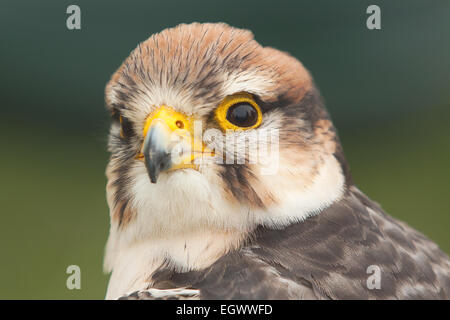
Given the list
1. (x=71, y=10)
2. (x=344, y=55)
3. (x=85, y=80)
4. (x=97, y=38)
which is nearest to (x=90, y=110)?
(x=85, y=80)

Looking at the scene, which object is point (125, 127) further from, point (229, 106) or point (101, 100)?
point (101, 100)

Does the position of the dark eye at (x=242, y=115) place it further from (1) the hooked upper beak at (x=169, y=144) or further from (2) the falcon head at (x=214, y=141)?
(1) the hooked upper beak at (x=169, y=144)

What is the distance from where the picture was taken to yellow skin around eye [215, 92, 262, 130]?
2.07 meters

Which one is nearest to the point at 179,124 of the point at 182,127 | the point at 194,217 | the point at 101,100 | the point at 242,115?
the point at 182,127

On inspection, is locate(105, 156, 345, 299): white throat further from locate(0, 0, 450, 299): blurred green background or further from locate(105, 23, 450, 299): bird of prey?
locate(0, 0, 450, 299): blurred green background

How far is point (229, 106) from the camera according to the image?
6.86ft

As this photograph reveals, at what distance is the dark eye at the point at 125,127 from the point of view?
2207 millimetres

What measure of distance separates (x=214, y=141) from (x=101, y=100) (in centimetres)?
271

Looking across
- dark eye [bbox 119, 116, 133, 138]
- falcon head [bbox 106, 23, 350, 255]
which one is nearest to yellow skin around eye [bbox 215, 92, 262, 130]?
falcon head [bbox 106, 23, 350, 255]

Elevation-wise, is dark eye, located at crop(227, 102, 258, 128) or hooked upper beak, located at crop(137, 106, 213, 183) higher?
dark eye, located at crop(227, 102, 258, 128)

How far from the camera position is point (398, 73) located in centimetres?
627

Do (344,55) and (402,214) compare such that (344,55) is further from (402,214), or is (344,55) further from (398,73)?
(402,214)

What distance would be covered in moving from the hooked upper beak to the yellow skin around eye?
0.35 ft

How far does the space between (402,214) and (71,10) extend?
13.8 feet
